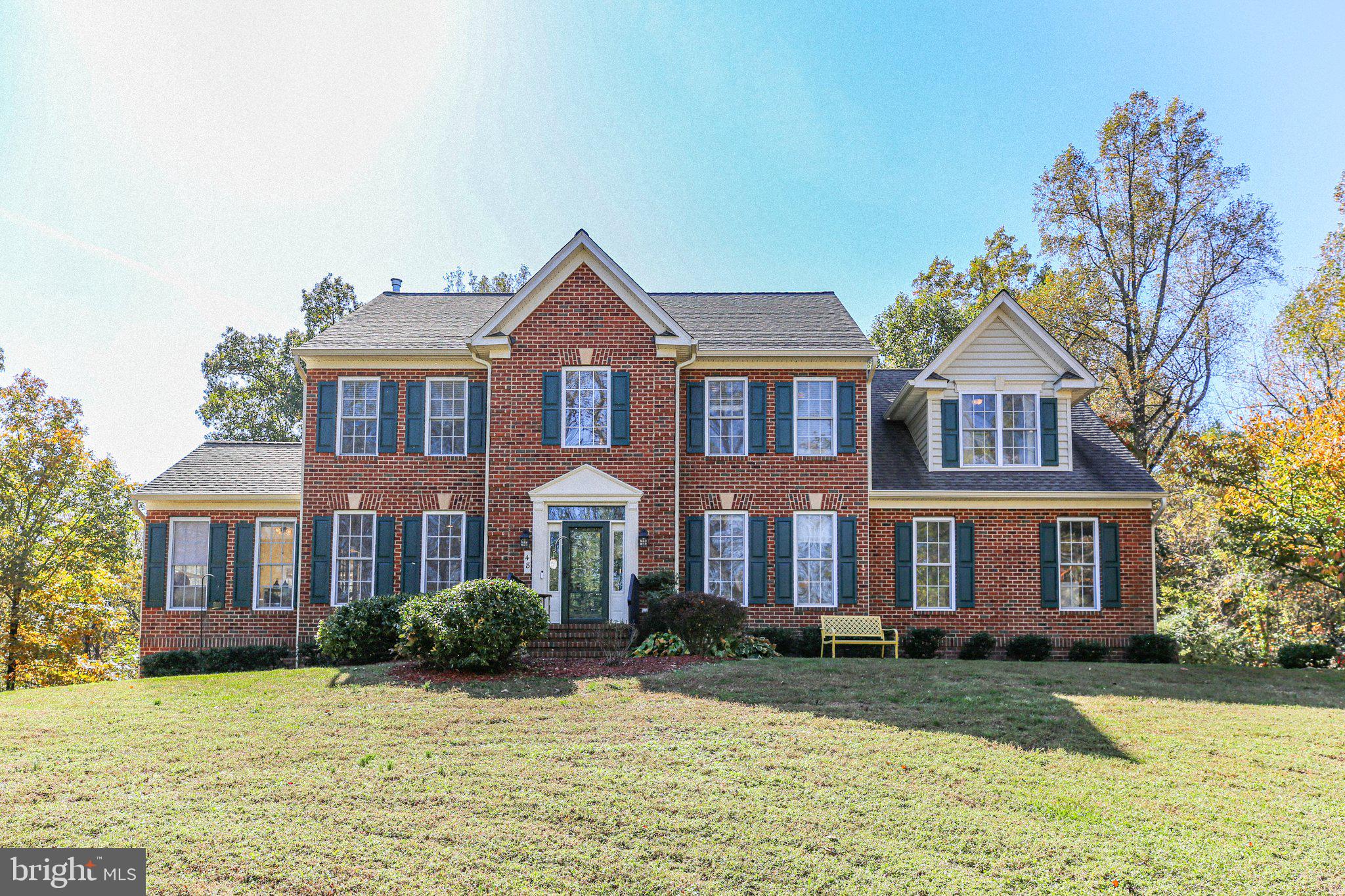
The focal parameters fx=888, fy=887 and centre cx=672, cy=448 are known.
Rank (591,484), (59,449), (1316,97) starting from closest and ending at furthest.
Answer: (1316,97) < (591,484) < (59,449)

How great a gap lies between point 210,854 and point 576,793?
279 cm

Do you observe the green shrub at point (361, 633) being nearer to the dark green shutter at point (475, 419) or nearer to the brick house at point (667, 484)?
the brick house at point (667, 484)

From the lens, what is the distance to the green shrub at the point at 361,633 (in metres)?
15.7

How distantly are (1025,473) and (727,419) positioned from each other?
639cm

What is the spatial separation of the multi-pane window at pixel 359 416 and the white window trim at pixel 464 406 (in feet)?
3.48

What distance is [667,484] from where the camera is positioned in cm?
1756

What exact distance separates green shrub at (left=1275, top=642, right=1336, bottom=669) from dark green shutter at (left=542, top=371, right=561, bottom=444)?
14.6m

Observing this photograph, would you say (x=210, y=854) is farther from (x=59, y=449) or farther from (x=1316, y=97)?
(x=59, y=449)

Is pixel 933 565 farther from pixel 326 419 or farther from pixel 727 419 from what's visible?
pixel 326 419

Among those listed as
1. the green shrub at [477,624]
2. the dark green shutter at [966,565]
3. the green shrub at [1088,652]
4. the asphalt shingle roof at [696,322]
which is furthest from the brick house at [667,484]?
the green shrub at [477,624]

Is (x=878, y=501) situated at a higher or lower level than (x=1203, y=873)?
higher

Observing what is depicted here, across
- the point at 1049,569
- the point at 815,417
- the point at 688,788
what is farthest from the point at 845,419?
the point at 688,788

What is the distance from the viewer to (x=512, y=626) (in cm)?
1305

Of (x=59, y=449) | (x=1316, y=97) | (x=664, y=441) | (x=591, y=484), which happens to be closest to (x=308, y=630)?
(x=591, y=484)
